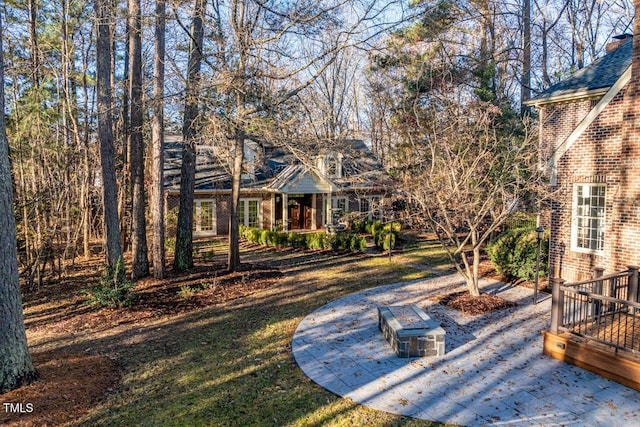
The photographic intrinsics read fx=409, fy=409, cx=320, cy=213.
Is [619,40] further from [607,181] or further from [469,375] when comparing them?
[469,375]

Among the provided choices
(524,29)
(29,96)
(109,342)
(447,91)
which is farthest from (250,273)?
(524,29)

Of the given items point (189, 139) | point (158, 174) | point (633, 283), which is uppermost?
point (189, 139)

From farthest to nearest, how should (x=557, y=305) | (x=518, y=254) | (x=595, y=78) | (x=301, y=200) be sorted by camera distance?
(x=301, y=200) → (x=518, y=254) → (x=595, y=78) → (x=557, y=305)

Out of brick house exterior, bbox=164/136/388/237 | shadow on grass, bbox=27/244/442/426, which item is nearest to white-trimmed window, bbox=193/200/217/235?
brick house exterior, bbox=164/136/388/237

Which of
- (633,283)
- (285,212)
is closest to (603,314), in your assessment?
(633,283)

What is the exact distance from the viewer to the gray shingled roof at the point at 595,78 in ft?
33.6

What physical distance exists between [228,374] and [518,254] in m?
8.59

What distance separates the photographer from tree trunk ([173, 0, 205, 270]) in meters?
10.5

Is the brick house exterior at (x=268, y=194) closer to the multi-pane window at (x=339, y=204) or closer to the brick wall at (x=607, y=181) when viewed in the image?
the multi-pane window at (x=339, y=204)

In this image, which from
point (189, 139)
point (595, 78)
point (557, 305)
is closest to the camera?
point (557, 305)

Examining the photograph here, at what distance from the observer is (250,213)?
22188 mm

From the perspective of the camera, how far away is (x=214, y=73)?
1080 cm

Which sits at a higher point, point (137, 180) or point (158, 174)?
point (158, 174)

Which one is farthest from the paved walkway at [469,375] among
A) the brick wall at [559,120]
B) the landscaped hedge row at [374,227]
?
the landscaped hedge row at [374,227]
